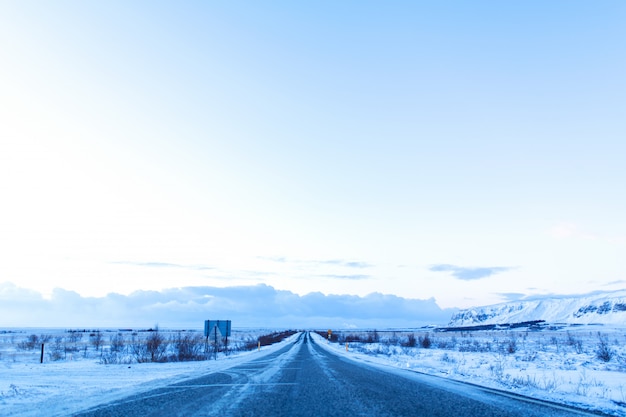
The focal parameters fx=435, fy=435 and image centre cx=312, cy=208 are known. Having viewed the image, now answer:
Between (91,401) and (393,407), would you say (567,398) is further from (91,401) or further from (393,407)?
(91,401)

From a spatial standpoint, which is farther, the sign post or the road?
the sign post

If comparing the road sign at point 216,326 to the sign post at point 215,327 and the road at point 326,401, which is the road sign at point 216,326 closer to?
the sign post at point 215,327

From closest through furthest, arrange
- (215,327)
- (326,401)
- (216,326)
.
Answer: (326,401)
(215,327)
(216,326)

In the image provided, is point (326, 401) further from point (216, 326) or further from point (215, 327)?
point (216, 326)

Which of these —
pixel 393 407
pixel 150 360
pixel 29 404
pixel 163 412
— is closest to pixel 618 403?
pixel 393 407

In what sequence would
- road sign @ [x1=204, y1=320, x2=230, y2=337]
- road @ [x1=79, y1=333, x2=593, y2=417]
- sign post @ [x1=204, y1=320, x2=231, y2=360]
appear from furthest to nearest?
road sign @ [x1=204, y1=320, x2=230, y2=337] < sign post @ [x1=204, y1=320, x2=231, y2=360] < road @ [x1=79, y1=333, x2=593, y2=417]

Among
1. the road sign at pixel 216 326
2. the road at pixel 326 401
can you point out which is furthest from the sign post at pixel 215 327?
the road at pixel 326 401

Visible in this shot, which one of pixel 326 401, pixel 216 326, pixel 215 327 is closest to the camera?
pixel 326 401

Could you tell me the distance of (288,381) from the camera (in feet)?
44.6

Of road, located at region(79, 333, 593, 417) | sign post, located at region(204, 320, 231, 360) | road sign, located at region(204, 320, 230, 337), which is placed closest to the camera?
road, located at region(79, 333, 593, 417)

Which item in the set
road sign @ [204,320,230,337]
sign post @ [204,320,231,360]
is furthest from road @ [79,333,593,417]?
road sign @ [204,320,230,337]

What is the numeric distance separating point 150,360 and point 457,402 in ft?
76.7

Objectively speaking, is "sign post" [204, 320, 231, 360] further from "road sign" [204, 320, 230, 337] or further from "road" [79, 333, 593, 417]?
"road" [79, 333, 593, 417]

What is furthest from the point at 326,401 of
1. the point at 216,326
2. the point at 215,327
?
the point at 216,326
